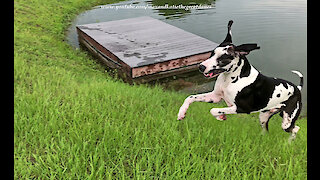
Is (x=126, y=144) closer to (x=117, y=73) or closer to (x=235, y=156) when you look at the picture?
(x=235, y=156)

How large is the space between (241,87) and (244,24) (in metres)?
12.4

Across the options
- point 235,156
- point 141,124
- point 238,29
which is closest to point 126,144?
point 141,124

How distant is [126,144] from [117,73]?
6.43 meters

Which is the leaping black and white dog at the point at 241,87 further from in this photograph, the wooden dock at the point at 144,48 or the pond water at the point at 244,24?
the wooden dock at the point at 144,48

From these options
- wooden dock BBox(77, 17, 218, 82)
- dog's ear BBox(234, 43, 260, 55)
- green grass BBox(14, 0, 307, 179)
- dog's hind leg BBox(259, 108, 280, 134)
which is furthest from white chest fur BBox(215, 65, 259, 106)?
Answer: wooden dock BBox(77, 17, 218, 82)

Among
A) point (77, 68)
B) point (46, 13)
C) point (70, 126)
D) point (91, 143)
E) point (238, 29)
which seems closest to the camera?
point (91, 143)

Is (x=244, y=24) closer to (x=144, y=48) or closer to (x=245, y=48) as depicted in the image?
(x=144, y=48)

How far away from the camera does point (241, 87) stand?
3.08m

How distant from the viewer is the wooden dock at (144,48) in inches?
368

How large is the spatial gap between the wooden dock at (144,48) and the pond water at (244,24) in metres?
0.52

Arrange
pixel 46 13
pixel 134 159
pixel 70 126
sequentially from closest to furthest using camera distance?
pixel 134 159
pixel 70 126
pixel 46 13

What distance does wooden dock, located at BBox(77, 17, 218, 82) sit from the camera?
9.35 m

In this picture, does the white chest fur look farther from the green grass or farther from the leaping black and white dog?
the green grass

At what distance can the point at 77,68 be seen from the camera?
9336mm
